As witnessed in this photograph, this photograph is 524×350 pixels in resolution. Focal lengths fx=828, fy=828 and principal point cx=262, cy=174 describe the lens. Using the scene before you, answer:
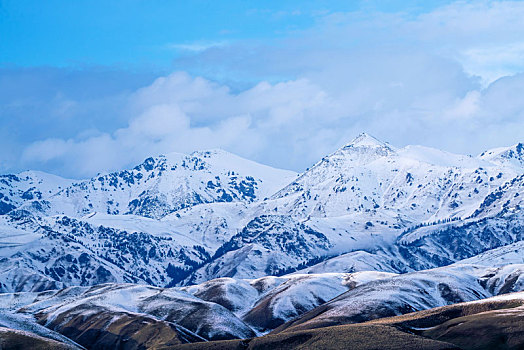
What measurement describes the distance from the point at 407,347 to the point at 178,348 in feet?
184

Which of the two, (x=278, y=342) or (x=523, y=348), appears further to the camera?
(x=278, y=342)

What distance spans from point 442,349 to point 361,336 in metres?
19.4

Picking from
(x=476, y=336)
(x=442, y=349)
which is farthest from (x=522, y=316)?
(x=442, y=349)

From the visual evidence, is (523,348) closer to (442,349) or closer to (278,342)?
(442,349)

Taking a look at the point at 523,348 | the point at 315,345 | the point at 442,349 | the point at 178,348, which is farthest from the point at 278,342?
the point at 523,348

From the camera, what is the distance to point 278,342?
19212 centimetres

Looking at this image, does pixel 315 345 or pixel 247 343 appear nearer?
pixel 315 345

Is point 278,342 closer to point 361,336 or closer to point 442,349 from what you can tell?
point 361,336

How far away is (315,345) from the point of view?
611 feet

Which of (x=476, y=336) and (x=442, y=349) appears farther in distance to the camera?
(x=476, y=336)

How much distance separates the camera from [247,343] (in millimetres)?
199625

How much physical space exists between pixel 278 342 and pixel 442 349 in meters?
38.0

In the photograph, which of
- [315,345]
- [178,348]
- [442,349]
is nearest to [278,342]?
[315,345]

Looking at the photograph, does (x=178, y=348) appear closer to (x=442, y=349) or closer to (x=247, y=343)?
(x=247, y=343)
